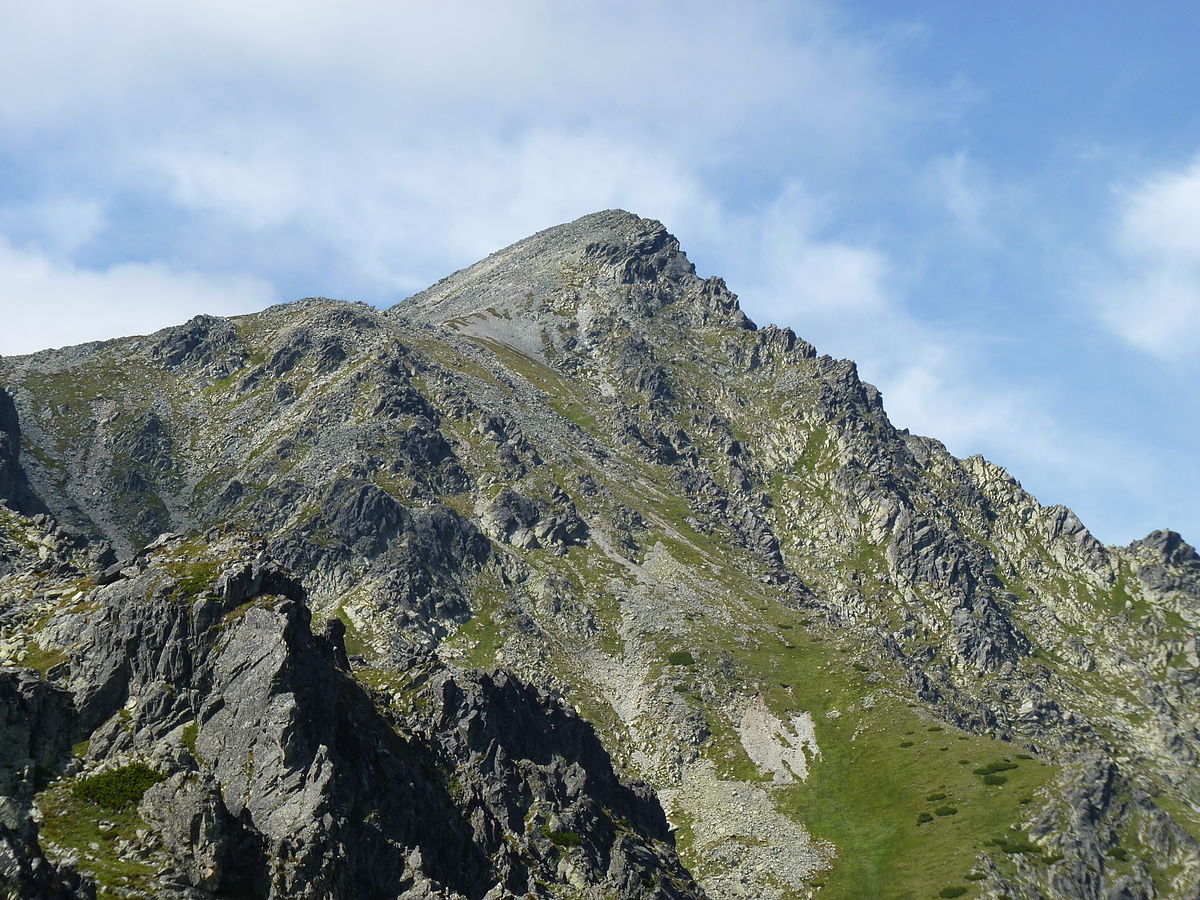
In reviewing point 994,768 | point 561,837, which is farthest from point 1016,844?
point 561,837

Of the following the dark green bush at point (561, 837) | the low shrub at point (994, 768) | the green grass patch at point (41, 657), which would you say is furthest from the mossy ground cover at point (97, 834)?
the low shrub at point (994, 768)

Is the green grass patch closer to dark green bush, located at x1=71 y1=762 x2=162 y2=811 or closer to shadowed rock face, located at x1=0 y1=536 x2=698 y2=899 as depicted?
shadowed rock face, located at x1=0 y1=536 x2=698 y2=899

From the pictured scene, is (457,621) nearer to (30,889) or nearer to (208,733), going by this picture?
(208,733)

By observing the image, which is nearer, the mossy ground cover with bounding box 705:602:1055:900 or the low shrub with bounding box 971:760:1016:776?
the mossy ground cover with bounding box 705:602:1055:900

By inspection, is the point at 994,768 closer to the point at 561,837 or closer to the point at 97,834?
the point at 561,837

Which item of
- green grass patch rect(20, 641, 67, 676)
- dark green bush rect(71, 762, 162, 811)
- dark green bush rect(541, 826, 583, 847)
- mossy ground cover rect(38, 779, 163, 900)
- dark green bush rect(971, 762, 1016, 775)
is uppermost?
dark green bush rect(971, 762, 1016, 775)

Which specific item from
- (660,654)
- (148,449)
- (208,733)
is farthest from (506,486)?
(208,733)

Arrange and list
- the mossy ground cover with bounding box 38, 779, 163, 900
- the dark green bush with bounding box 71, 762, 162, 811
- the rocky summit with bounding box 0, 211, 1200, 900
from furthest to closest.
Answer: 1. the rocky summit with bounding box 0, 211, 1200, 900
2. the dark green bush with bounding box 71, 762, 162, 811
3. the mossy ground cover with bounding box 38, 779, 163, 900

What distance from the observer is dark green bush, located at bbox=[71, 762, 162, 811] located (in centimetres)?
3578

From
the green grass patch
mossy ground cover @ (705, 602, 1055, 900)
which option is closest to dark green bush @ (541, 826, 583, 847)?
the green grass patch

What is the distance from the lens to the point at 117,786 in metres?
36.5

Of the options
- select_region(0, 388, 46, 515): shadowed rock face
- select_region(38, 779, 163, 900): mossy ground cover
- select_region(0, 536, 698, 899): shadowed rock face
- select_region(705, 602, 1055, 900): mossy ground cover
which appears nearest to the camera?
select_region(38, 779, 163, 900): mossy ground cover

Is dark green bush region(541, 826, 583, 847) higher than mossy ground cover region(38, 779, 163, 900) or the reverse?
higher

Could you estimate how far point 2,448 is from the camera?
147250mm
